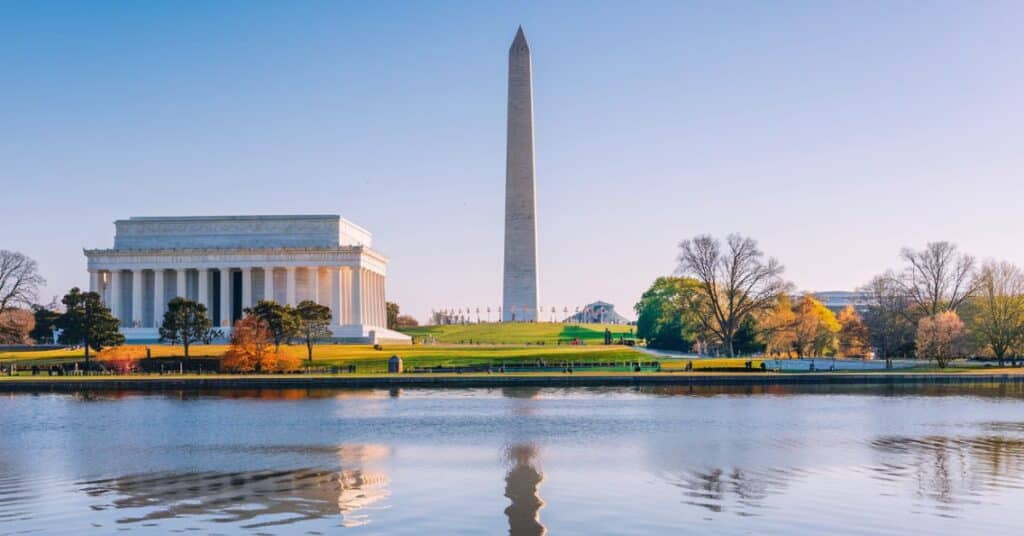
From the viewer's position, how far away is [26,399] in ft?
159

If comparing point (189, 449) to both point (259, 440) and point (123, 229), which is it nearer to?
point (259, 440)

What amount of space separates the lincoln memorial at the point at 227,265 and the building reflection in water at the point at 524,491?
6952 cm

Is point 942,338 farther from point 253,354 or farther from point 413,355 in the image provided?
point 253,354

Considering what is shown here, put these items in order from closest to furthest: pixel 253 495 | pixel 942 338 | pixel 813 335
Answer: pixel 253 495, pixel 942 338, pixel 813 335

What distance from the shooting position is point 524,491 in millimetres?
22469

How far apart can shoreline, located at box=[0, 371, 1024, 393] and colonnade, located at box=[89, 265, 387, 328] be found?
Answer: 4248 cm

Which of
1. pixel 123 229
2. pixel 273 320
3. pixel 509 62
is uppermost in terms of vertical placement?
pixel 509 62

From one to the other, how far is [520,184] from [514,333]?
41.5 feet

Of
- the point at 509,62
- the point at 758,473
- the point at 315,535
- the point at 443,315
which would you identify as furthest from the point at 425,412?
the point at 443,315

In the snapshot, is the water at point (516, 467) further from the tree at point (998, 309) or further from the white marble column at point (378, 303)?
the white marble column at point (378, 303)

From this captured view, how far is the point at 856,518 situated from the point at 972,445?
12.3 metres

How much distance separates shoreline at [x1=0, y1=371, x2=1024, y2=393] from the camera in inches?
2136

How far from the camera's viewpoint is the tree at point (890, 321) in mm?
75812

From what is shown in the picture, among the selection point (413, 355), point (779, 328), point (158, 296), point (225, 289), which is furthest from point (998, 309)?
point (158, 296)
